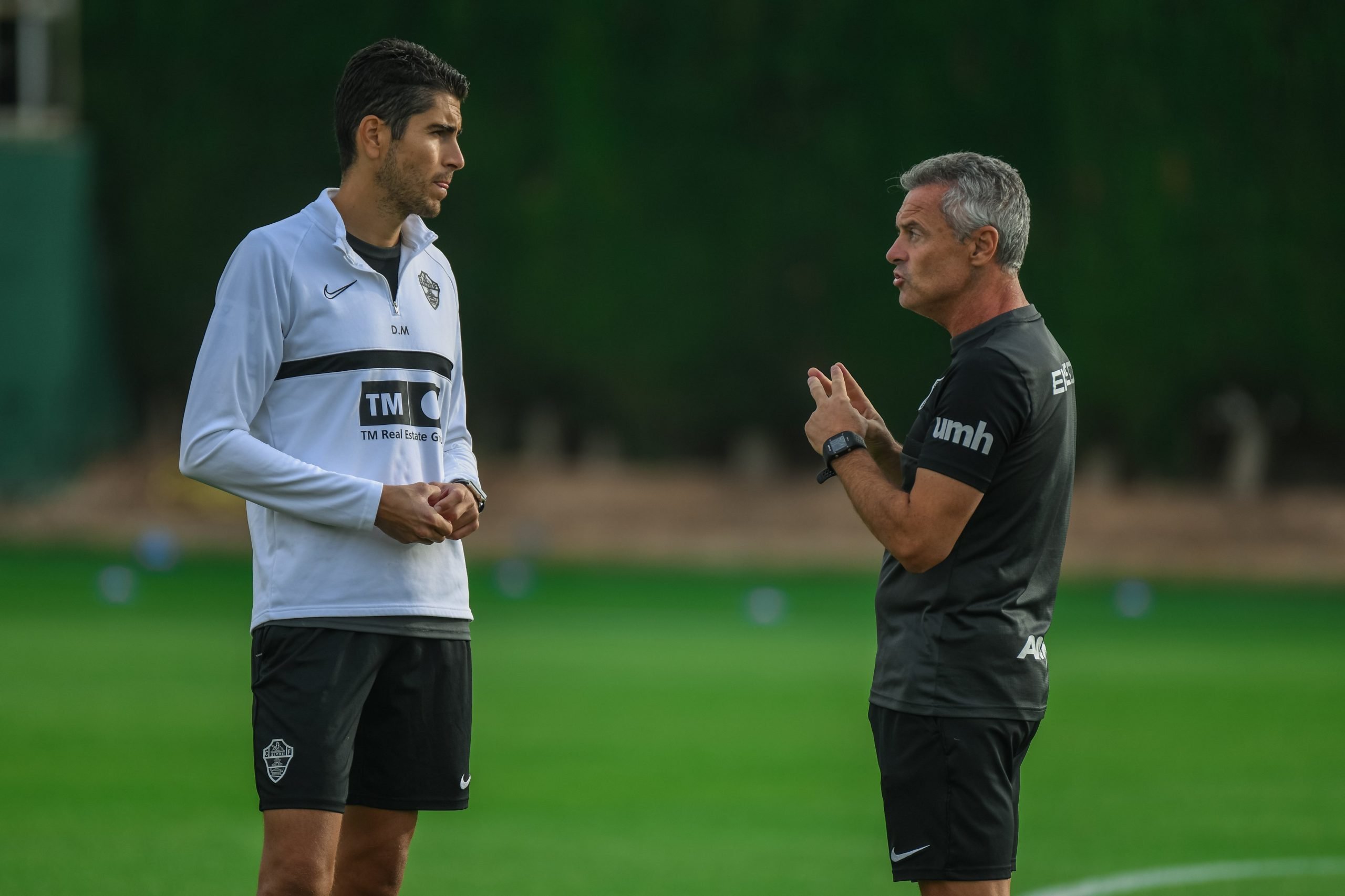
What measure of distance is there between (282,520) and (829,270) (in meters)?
21.6

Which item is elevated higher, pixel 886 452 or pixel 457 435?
pixel 457 435

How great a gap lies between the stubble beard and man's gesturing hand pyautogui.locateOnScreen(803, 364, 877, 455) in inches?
39.6

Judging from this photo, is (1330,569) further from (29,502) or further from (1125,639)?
(29,502)

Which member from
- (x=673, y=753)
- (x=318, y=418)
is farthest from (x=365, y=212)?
(x=673, y=753)

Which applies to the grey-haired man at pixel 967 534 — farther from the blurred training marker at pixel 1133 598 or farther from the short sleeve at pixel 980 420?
the blurred training marker at pixel 1133 598

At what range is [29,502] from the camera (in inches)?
1001

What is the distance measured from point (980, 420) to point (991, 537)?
287 mm

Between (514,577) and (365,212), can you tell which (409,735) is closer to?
(365,212)

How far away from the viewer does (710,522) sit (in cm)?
2509

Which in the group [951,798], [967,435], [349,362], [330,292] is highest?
[330,292]

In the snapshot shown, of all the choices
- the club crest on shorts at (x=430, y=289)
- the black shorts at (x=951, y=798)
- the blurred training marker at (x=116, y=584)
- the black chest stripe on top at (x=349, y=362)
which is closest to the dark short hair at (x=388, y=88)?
the club crest on shorts at (x=430, y=289)

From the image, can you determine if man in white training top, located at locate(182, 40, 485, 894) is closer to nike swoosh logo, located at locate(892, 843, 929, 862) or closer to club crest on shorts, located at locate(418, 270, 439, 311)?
club crest on shorts, located at locate(418, 270, 439, 311)

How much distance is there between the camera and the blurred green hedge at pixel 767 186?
2394cm

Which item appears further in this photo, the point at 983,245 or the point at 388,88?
the point at 388,88
